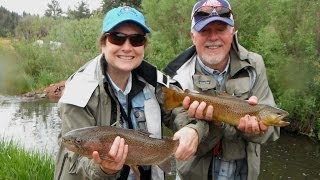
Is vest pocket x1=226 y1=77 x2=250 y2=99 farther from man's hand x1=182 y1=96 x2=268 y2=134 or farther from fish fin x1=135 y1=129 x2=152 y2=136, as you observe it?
fish fin x1=135 y1=129 x2=152 y2=136

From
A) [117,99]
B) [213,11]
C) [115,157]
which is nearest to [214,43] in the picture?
[213,11]

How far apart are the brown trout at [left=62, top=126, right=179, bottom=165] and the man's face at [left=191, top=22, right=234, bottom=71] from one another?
0.84 meters

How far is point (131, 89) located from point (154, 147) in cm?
47

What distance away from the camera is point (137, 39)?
127 inches

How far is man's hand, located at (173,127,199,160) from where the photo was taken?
3.18 meters

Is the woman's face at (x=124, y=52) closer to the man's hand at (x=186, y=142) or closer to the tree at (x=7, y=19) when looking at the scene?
the man's hand at (x=186, y=142)

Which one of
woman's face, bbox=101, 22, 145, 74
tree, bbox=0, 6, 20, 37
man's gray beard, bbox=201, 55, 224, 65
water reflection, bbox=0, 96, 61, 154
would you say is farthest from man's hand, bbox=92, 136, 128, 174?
tree, bbox=0, 6, 20, 37

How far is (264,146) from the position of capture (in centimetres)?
1448

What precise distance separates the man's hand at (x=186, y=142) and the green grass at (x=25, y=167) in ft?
11.9

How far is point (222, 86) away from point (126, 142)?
47.2 inches

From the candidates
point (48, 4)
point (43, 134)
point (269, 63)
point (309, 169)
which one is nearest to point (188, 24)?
point (269, 63)

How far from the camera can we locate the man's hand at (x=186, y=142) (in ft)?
10.4

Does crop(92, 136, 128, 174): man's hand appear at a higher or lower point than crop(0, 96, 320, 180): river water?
higher

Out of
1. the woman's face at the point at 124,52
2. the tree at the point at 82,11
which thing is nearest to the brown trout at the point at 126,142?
the woman's face at the point at 124,52
